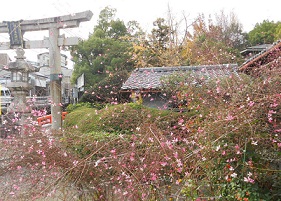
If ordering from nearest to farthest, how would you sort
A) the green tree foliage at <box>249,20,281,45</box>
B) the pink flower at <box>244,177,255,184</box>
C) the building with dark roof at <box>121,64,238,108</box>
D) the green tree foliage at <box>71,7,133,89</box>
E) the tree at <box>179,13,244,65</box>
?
1. the pink flower at <box>244,177,255,184</box>
2. the building with dark roof at <box>121,64,238,108</box>
3. the tree at <box>179,13,244,65</box>
4. the green tree foliage at <box>71,7,133,89</box>
5. the green tree foliage at <box>249,20,281,45</box>

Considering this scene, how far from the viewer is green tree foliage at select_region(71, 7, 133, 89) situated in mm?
17484

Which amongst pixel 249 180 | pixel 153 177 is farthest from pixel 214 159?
pixel 153 177

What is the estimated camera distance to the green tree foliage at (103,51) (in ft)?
57.4

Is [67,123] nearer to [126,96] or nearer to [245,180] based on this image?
[126,96]

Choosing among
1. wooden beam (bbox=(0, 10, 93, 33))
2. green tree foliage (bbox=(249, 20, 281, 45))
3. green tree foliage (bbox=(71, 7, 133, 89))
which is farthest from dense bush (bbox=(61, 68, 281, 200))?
green tree foliage (bbox=(249, 20, 281, 45))

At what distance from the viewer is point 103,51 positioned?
18.3 metres

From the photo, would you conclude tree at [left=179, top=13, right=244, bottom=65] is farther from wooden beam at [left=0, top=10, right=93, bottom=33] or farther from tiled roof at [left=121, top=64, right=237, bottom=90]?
wooden beam at [left=0, top=10, right=93, bottom=33]

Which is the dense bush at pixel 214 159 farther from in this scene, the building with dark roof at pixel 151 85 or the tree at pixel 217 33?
the tree at pixel 217 33

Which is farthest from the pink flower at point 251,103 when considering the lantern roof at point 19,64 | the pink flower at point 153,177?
the lantern roof at point 19,64

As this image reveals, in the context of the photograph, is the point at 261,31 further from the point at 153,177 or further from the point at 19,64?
the point at 153,177

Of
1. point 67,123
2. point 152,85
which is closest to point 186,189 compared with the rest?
point 152,85

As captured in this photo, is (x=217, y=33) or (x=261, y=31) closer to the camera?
(x=217, y=33)

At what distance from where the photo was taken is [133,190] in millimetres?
2959

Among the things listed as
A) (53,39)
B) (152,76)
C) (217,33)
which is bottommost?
(152,76)
